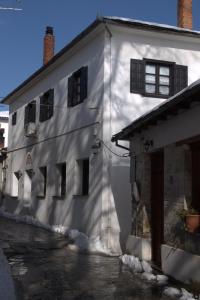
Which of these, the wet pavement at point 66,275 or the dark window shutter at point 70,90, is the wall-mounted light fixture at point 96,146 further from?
the wet pavement at point 66,275

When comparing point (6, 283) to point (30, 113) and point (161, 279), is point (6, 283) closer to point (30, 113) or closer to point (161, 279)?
point (161, 279)

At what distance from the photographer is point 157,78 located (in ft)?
45.9

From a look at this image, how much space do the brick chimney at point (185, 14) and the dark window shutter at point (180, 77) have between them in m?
2.78

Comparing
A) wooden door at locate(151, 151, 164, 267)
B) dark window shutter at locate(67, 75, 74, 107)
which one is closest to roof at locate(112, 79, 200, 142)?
wooden door at locate(151, 151, 164, 267)

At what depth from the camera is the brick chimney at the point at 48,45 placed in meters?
22.1

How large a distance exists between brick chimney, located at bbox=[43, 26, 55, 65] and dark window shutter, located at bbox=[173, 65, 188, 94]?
944cm

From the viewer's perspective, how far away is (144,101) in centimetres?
1367

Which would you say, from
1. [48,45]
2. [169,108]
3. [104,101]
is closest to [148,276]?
[169,108]

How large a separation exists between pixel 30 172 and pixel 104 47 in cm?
905

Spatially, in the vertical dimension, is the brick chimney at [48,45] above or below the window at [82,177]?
above

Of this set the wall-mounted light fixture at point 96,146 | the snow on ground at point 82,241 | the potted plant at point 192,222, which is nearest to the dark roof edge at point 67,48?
the wall-mounted light fixture at point 96,146

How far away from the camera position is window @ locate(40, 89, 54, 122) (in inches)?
688

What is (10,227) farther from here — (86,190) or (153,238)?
(153,238)

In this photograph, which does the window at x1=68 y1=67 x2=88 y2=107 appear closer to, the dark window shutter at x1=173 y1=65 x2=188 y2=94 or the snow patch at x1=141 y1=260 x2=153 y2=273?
the dark window shutter at x1=173 y1=65 x2=188 y2=94
